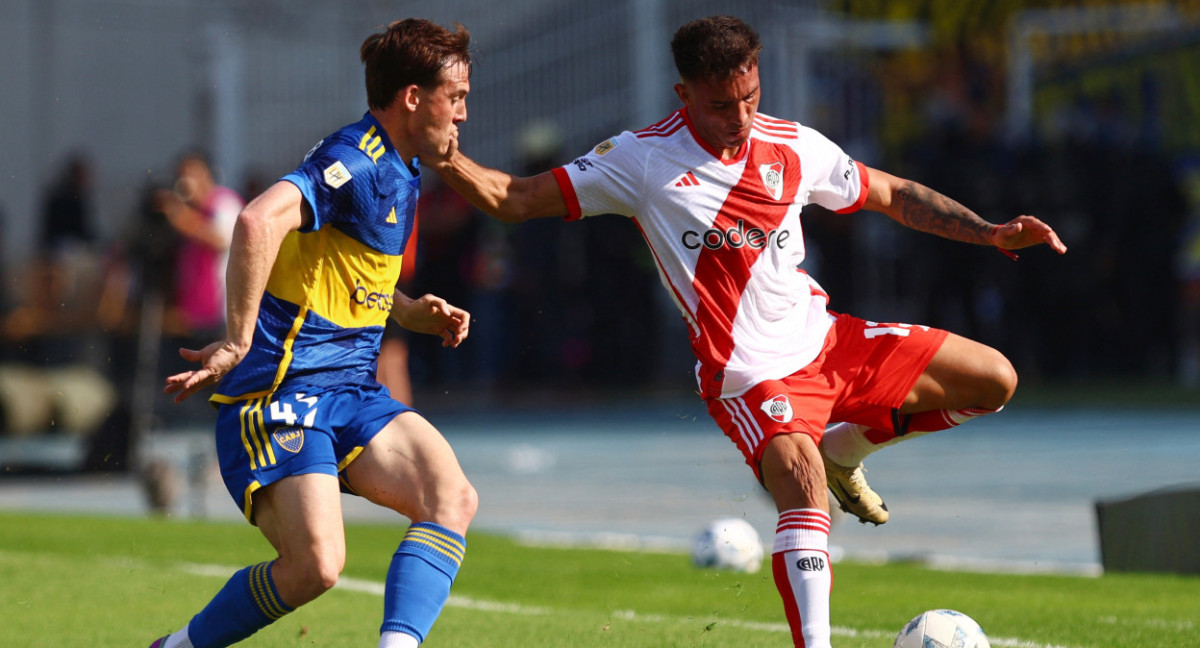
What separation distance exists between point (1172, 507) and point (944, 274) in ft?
39.7

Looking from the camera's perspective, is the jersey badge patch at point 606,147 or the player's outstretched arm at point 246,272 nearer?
the player's outstretched arm at point 246,272

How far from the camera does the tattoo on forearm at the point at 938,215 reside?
525cm

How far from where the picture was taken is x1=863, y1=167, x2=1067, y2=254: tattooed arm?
5176 millimetres

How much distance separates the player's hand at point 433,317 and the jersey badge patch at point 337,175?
566 millimetres

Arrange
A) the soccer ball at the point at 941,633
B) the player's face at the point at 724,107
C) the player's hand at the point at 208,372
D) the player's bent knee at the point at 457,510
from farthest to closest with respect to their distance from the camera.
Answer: the player's face at the point at 724,107 < the soccer ball at the point at 941,633 < the player's bent knee at the point at 457,510 < the player's hand at the point at 208,372

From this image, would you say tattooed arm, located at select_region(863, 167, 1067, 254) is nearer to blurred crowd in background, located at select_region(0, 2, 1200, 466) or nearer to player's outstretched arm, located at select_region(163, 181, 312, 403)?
player's outstretched arm, located at select_region(163, 181, 312, 403)

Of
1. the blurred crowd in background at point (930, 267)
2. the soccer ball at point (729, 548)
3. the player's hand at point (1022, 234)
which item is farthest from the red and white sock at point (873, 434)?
the blurred crowd in background at point (930, 267)

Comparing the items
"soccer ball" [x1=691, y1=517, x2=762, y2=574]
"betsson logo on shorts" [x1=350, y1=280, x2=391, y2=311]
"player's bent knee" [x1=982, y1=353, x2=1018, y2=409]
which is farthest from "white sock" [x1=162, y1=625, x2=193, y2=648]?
"soccer ball" [x1=691, y1=517, x2=762, y2=574]

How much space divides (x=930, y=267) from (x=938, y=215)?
45.5 ft

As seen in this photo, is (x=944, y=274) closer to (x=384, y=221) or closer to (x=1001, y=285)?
(x=1001, y=285)

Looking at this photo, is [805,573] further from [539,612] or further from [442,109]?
[539,612]

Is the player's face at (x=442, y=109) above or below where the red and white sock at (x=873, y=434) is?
above

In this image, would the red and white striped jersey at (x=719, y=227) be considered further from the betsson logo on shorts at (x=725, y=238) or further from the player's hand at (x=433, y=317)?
the player's hand at (x=433, y=317)

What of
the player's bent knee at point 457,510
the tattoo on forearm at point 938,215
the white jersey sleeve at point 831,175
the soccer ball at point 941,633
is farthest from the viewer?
the tattoo on forearm at point 938,215
